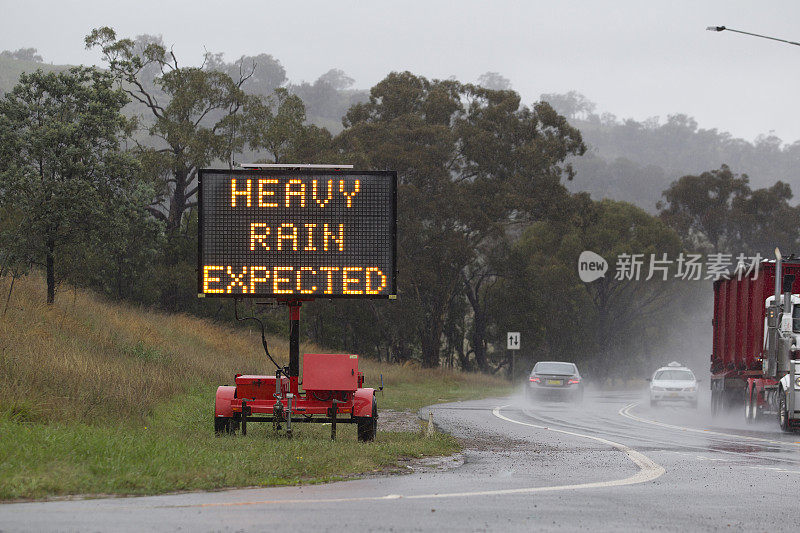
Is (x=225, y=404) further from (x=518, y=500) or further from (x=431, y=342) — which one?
(x=431, y=342)

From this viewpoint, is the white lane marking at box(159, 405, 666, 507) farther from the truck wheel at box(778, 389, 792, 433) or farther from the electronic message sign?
the truck wheel at box(778, 389, 792, 433)

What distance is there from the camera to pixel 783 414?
23312 mm

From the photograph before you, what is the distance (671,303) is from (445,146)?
26541 millimetres

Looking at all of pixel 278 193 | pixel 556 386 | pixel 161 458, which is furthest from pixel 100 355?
pixel 556 386

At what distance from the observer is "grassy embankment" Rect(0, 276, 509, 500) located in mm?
10156

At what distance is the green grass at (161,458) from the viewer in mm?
9688

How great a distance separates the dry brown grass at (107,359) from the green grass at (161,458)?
34.0 inches

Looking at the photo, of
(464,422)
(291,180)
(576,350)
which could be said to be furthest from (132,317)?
(576,350)

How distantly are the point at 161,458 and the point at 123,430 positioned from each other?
2729mm

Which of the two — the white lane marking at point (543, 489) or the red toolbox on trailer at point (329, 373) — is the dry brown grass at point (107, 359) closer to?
the red toolbox on trailer at point (329, 373)

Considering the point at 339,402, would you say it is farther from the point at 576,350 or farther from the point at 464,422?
the point at 576,350

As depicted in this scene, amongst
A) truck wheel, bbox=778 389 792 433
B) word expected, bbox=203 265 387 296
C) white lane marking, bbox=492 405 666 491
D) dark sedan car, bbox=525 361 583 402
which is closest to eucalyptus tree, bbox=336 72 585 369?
dark sedan car, bbox=525 361 583 402

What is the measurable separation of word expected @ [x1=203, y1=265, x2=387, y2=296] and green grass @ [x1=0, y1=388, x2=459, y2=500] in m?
2.01

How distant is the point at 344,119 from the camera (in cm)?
6078
